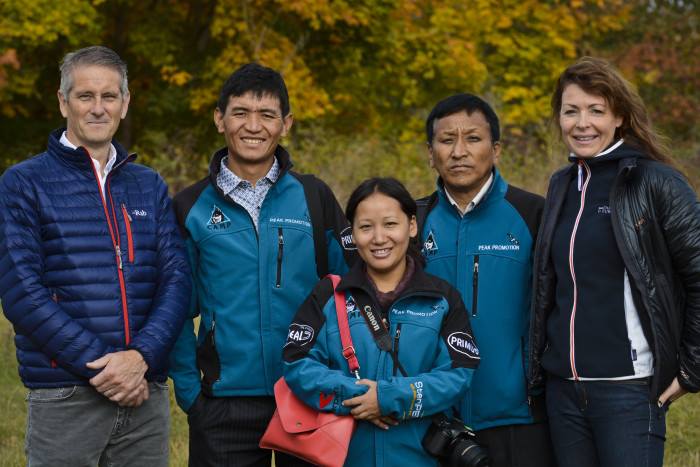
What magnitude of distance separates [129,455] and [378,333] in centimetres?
118

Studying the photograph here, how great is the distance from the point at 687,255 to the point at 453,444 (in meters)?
1.13

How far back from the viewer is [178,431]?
6312 millimetres

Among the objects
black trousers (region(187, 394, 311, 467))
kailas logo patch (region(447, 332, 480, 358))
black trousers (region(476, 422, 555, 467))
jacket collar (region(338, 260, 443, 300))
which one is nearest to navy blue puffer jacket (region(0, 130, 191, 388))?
black trousers (region(187, 394, 311, 467))

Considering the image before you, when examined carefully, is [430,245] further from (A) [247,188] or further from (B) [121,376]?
(B) [121,376]

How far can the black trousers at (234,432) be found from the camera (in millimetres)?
3879

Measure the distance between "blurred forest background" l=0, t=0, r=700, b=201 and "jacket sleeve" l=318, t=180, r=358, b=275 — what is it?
28.5 ft

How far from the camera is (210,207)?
400 cm

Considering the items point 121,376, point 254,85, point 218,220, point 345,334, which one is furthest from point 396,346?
point 254,85

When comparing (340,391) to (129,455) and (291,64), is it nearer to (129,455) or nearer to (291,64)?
(129,455)

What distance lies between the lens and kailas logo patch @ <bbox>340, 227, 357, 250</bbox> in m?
4.08

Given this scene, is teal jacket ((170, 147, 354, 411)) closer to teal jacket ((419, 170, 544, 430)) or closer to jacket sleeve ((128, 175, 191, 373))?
jacket sleeve ((128, 175, 191, 373))

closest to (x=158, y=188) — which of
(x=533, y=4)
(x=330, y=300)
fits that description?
(x=330, y=300)

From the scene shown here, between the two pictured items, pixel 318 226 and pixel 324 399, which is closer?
pixel 324 399

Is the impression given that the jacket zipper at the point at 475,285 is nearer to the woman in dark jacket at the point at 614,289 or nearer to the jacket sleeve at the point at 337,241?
the woman in dark jacket at the point at 614,289
